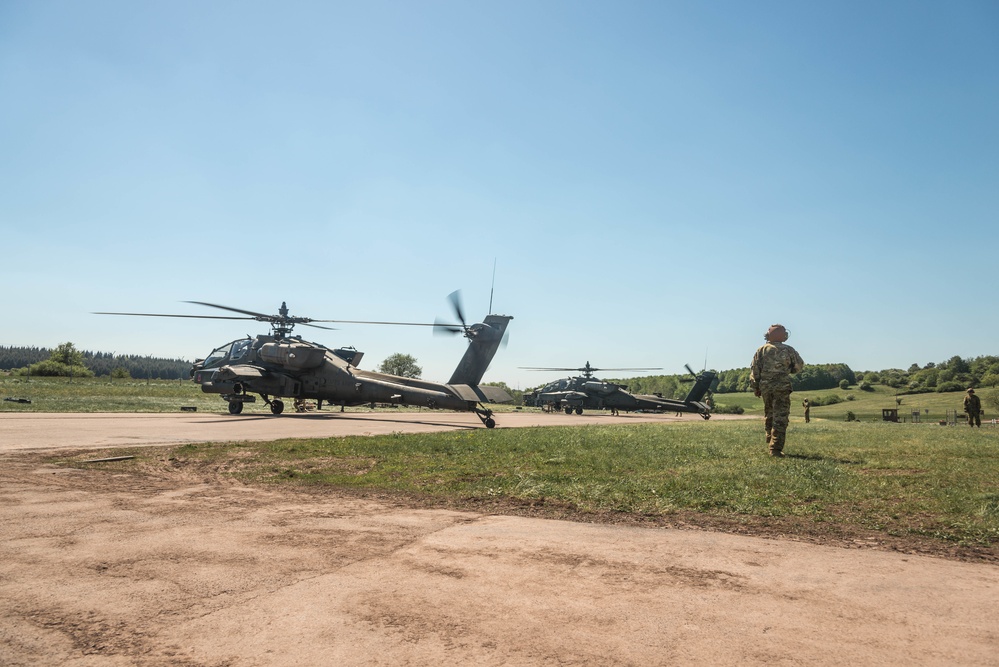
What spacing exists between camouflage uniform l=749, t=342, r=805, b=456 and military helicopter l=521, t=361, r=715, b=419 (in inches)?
1318

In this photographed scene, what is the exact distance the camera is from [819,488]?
604 cm

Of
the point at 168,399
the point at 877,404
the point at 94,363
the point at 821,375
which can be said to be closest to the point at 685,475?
the point at 168,399

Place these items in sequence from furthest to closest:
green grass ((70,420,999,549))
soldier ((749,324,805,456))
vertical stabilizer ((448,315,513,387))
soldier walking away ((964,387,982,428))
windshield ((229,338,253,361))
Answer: windshield ((229,338,253,361)), soldier walking away ((964,387,982,428)), vertical stabilizer ((448,315,513,387)), soldier ((749,324,805,456)), green grass ((70,420,999,549))

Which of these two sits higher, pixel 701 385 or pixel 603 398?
pixel 701 385

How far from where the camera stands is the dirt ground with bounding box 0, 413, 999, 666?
103 inches

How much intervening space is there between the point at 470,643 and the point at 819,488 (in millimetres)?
4743

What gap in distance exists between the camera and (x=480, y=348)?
2341 centimetres

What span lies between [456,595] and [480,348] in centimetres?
2014

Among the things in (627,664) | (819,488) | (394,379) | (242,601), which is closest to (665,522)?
(819,488)

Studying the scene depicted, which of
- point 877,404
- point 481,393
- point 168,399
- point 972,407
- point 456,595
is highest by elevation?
point 481,393

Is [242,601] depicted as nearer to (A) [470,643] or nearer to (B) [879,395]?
(A) [470,643]

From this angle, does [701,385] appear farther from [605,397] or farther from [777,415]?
[777,415]

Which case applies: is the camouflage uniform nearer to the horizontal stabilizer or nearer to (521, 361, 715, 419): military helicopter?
the horizontal stabilizer

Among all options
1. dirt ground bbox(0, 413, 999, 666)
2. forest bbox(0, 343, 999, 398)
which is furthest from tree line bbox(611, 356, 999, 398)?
dirt ground bbox(0, 413, 999, 666)
